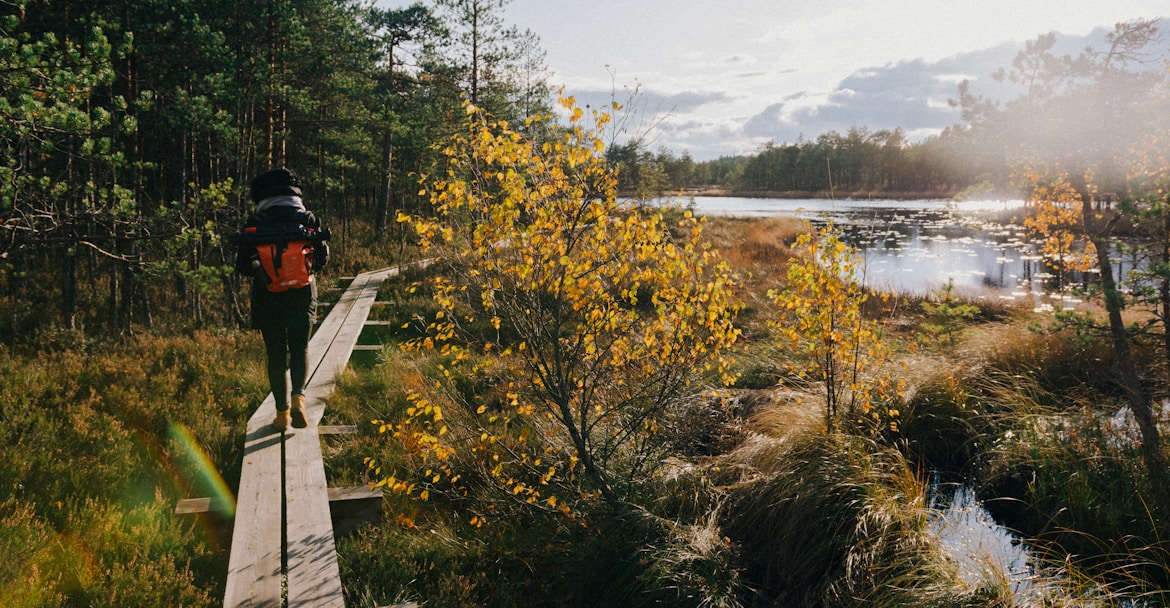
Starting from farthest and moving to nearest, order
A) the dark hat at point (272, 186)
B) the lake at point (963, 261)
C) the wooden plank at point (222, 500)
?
the lake at point (963, 261)
the dark hat at point (272, 186)
the wooden plank at point (222, 500)

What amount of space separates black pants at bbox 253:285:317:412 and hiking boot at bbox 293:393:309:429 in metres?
0.07

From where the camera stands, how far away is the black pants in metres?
4.60

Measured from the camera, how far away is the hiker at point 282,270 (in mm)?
4344

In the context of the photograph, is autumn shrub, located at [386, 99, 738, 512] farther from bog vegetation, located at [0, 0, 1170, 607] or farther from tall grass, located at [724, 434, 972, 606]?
tall grass, located at [724, 434, 972, 606]

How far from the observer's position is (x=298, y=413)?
4.89 meters

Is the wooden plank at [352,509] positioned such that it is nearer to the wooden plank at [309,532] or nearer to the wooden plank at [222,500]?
the wooden plank at [222,500]

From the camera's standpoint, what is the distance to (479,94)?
74.3ft

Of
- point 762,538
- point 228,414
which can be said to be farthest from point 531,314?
point 228,414

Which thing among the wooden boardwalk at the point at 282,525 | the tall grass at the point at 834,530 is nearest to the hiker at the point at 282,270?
the wooden boardwalk at the point at 282,525

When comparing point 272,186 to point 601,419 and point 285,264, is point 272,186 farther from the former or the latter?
point 601,419

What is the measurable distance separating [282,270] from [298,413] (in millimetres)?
1228

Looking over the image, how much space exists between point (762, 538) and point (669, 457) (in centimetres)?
106

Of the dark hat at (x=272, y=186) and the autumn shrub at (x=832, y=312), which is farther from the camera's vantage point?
the autumn shrub at (x=832, y=312)

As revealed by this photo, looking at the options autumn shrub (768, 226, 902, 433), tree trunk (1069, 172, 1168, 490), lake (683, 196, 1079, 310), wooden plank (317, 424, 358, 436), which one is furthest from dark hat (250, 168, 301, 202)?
lake (683, 196, 1079, 310)
